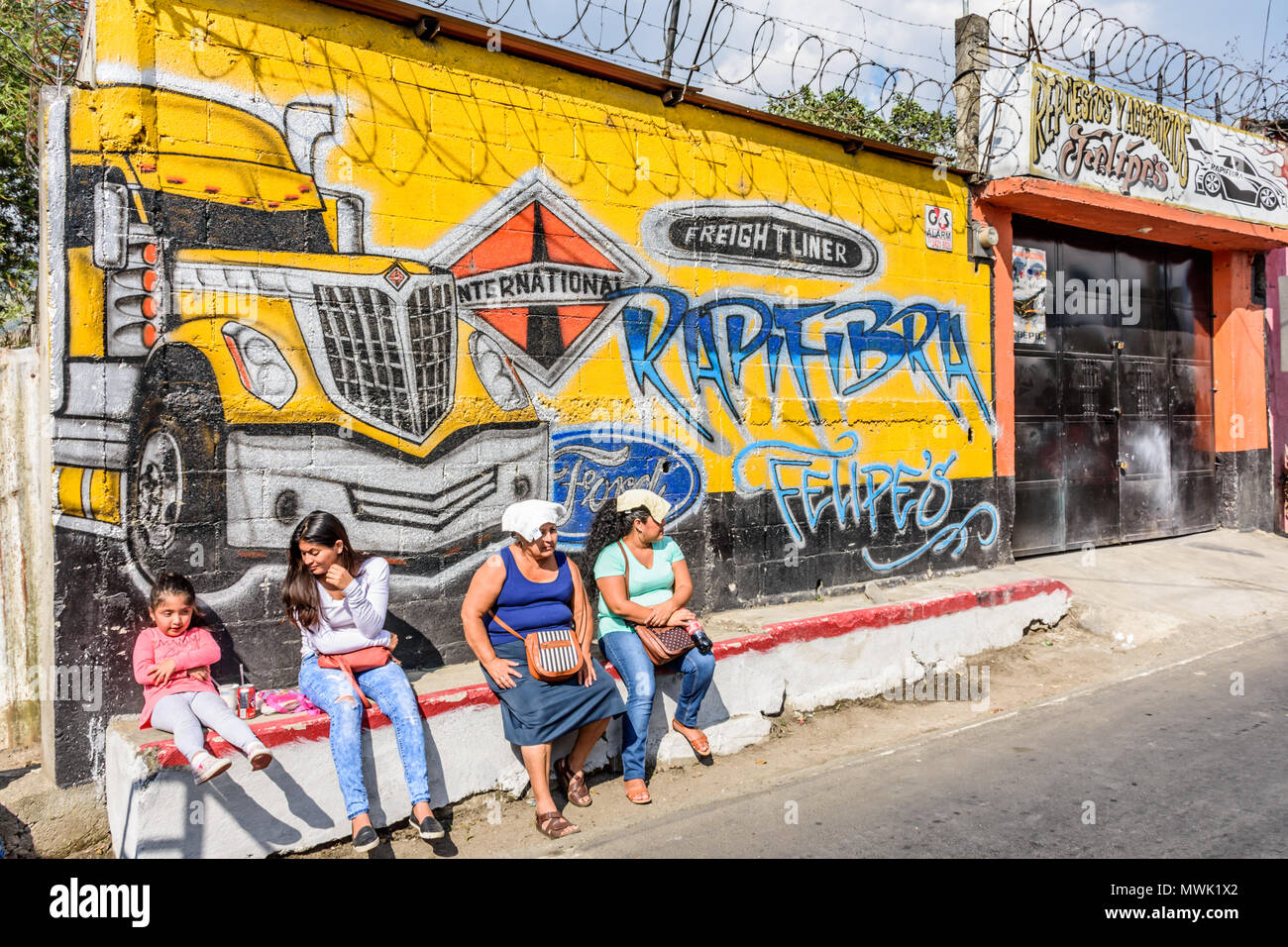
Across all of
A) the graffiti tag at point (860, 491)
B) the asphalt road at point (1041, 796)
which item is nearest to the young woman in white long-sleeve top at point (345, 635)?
the asphalt road at point (1041, 796)

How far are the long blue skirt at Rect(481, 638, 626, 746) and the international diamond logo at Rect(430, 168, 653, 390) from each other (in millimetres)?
2029

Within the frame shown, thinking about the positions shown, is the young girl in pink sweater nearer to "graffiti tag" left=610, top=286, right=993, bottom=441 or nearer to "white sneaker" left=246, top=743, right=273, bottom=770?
"white sneaker" left=246, top=743, right=273, bottom=770

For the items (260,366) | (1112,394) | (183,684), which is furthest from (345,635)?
(1112,394)

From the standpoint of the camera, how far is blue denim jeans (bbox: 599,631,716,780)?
495 cm

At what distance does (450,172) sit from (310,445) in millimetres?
1831

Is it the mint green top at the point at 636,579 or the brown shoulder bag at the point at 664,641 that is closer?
the brown shoulder bag at the point at 664,641

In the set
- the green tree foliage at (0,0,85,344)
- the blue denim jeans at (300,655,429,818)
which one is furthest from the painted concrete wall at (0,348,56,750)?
the blue denim jeans at (300,655,429,818)

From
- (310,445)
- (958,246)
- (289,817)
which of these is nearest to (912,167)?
(958,246)

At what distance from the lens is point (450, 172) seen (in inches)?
218

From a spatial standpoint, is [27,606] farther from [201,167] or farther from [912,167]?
[912,167]

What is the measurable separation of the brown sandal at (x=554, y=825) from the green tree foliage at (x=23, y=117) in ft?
13.7

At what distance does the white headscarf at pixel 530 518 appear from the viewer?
471cm

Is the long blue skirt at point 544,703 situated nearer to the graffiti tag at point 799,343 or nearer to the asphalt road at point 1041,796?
the asphalt road at point 1041,796

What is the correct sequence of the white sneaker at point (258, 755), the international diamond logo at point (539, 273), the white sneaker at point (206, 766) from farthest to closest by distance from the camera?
the international diamond logo at point (539, 273), the white sneaker at point (258, 755), the white sneaker at point (206, 766)
